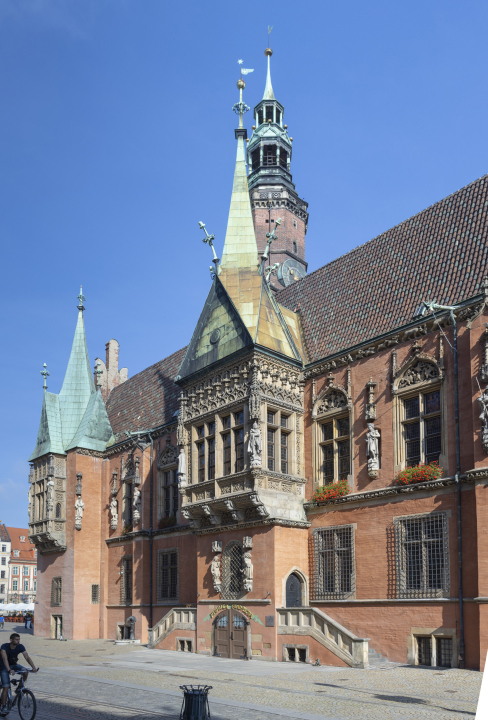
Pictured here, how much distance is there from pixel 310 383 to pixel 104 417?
16405 mm

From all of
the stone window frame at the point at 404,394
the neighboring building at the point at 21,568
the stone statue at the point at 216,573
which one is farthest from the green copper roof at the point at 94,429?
→ the neighboring building at the point at 21,568

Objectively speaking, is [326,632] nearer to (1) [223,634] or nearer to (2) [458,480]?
(1) [223,634]

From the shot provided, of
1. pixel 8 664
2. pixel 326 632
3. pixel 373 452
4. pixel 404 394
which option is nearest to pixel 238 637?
pixel 326 632

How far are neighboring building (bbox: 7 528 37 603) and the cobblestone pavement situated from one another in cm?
10361

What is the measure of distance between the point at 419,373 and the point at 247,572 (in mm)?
8275

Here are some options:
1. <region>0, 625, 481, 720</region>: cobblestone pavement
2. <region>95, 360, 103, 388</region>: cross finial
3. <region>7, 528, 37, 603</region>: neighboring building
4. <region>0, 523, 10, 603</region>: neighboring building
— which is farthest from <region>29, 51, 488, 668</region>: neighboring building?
<region>7, 528, 37, 603</region>: neighboring building

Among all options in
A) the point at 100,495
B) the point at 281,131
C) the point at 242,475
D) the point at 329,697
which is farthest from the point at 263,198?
the point at 329,697

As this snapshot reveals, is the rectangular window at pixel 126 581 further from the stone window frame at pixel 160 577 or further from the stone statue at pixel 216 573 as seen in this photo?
the stone statue at pixel 216 573

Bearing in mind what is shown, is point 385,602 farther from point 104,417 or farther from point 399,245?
point 104,417

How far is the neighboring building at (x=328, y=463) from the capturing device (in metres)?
20.7

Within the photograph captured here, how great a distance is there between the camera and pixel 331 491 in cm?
2445

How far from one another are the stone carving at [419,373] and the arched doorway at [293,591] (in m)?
7.18

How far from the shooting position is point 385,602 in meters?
22.0

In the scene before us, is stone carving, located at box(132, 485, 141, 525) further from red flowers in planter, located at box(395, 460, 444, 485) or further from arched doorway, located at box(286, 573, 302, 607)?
red flowers in planter, located at box(395, 460, 444, 485)
